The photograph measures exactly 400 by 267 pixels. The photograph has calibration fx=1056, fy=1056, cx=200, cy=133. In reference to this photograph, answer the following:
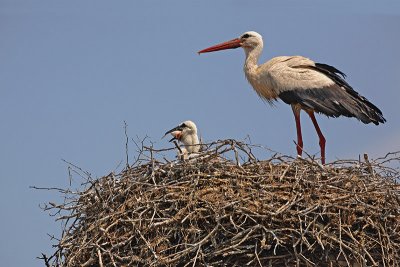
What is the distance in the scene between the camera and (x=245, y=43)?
1309cm

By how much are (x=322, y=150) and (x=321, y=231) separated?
3.81 metres

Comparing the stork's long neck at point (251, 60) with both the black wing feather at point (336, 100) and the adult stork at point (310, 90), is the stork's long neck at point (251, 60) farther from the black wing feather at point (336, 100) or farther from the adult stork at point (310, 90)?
the black wing feather at point (336, 100)

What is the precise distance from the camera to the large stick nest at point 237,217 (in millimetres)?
8812

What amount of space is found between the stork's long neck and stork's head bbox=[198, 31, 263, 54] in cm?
4

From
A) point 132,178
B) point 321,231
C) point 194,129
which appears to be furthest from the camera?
point 194,129

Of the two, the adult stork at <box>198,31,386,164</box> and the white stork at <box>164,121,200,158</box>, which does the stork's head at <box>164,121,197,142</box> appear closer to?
the white stork at <box>164,121,200,158</box>

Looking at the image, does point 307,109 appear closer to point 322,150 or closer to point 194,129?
point 322,150

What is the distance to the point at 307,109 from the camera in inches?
489

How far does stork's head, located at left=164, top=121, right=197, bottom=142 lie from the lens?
12.0 meters

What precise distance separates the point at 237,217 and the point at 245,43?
4602mm

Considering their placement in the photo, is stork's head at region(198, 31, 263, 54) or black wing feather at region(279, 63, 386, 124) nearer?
black wing feather at region(279, 63, 386, 124)

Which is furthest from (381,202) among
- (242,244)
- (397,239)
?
(242,244)

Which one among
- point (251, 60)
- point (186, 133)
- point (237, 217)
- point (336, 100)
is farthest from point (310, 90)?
point (237, 217)

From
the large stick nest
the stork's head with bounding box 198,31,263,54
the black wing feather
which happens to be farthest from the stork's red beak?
the large stick nest
